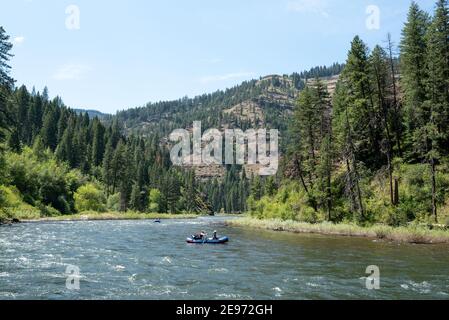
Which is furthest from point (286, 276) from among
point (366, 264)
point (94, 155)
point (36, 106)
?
point (36, 106)

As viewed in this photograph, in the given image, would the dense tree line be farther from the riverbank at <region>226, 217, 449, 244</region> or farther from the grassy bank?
the grassy bank

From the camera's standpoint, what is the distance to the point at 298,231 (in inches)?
2131

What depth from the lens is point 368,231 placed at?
45.2 m

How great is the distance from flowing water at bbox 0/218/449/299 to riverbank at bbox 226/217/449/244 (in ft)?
8.61

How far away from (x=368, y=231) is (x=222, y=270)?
24.4 metres

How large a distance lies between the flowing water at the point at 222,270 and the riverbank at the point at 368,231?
2.63 metres

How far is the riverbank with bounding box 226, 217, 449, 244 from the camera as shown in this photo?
38500 mm

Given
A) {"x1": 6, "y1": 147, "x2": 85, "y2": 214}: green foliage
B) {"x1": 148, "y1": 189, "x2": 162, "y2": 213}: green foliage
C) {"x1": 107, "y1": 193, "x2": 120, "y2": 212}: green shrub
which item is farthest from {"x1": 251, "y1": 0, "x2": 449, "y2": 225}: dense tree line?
{"x1": 148, "y1": 189, "x2": 162, "y2": 213}: green foliage

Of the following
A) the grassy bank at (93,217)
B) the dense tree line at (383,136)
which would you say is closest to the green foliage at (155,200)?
the grassy bank at (93,217)

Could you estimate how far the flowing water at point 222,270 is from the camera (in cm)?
1984

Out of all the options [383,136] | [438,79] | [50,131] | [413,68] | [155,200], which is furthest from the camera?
[50,131]

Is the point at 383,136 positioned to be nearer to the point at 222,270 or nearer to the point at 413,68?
the point at 413,68

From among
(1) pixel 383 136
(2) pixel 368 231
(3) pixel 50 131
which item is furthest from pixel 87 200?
(2) pixel 368 231

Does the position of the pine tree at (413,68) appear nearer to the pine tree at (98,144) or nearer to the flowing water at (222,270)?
the flowing water at (222,270)
